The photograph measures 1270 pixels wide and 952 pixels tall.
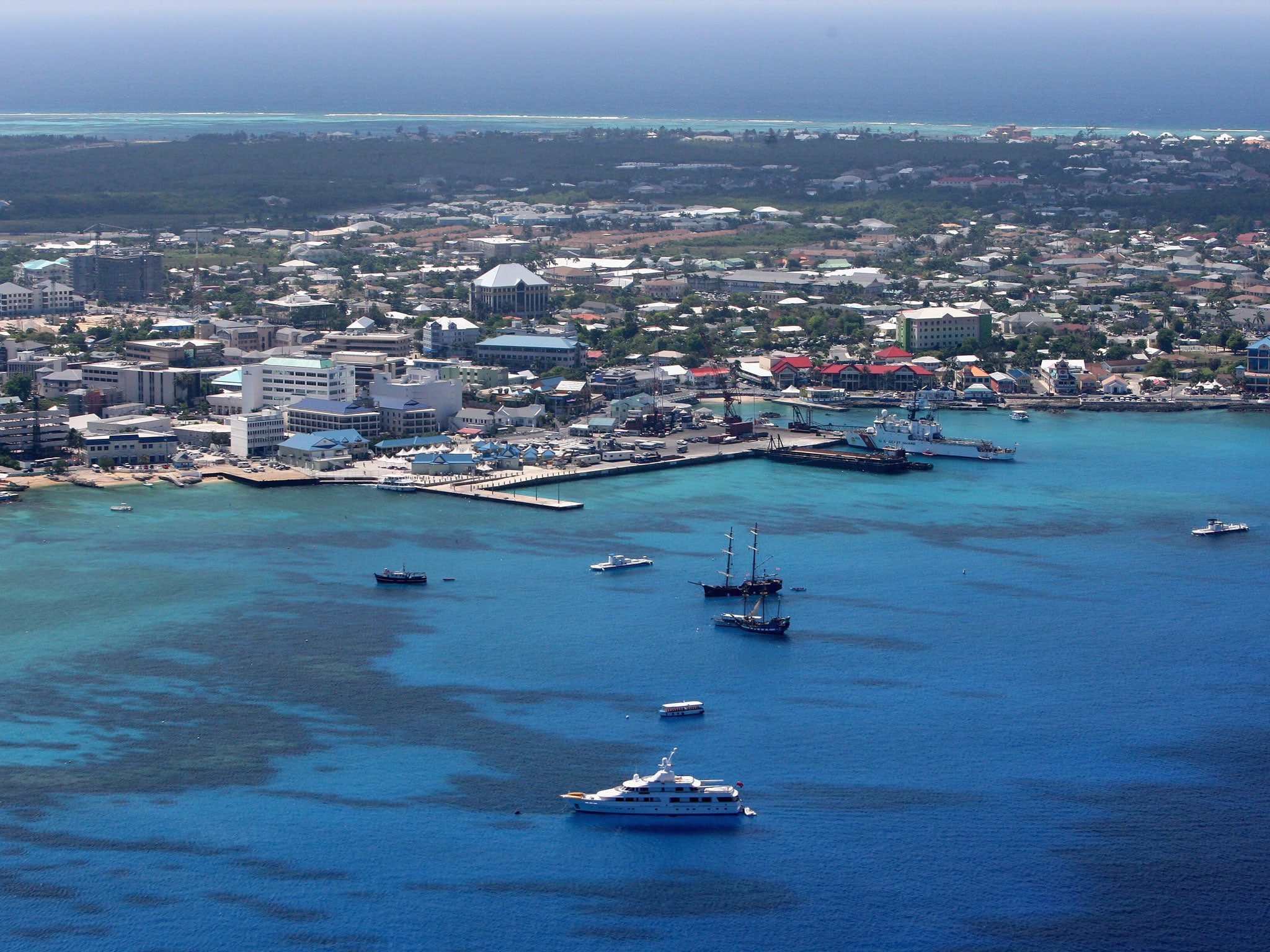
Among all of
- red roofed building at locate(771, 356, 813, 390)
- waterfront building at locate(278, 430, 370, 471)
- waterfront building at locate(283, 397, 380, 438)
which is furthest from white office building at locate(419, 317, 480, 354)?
waterfront building at locate(278, 430, 370, 471)

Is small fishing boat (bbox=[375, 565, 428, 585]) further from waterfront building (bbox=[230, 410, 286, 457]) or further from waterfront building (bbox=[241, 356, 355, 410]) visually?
waterfront building (bbox=[241, 356, 355, 410])

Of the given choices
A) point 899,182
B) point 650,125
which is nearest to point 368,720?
point 899,182

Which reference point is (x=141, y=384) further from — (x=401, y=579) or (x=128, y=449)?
(x=401, y=579)

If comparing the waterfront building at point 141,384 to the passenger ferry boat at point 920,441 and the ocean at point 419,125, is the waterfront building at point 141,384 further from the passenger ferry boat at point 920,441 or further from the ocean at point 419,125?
the ocean at point 419,125

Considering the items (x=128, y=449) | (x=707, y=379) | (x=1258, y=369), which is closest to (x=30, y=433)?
(x=128, y=449)

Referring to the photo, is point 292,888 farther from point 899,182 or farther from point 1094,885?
point 899,182

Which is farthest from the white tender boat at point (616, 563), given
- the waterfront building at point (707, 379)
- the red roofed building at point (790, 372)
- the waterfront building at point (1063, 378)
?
the waterfront building at point (1063, 378)

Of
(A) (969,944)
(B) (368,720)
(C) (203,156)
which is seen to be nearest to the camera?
(A) (969,944)
